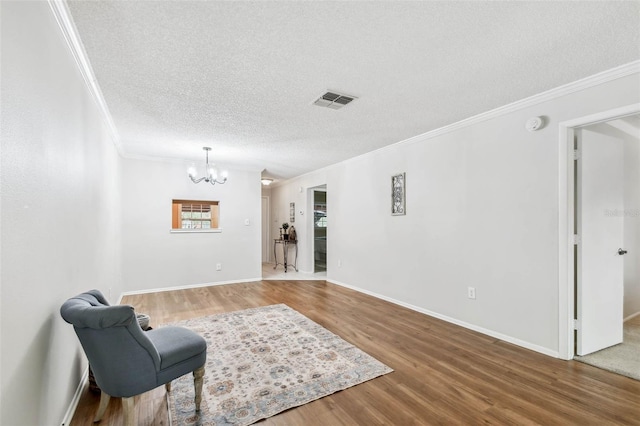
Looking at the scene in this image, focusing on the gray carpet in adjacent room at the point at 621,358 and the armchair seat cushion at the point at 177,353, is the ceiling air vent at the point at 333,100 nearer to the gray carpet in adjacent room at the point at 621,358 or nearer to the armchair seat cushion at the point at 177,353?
the armchair seat cushion at the point at 177,353

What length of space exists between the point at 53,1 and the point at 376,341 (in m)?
3.49

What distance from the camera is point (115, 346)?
1533mm

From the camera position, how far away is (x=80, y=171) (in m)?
2.16

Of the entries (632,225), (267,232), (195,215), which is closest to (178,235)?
(195,215)

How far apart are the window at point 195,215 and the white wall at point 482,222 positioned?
3.24m

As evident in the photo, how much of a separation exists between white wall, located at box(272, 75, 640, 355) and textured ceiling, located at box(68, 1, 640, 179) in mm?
329

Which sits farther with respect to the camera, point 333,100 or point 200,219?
point 200,219

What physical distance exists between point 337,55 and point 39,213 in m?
1.98

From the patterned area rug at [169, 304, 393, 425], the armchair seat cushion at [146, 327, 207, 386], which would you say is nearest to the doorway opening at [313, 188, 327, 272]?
the patterned area rug at [169, 304, 393, 425]

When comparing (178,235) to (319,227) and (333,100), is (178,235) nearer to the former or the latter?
(319,227)

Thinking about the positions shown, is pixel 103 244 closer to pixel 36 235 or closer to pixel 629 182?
pixel 36 235

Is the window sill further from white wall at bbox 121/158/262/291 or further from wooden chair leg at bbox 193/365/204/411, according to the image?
wooden chair leg at bbox 193/365/204/411

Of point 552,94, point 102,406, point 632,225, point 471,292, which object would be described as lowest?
point 102,406

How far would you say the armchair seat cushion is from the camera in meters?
1.72
